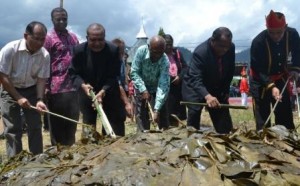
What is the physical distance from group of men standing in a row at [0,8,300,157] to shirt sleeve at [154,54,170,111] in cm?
1

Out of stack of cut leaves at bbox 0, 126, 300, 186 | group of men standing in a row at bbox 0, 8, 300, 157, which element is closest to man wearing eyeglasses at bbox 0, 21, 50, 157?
group of men standing in a row at bbox 0, 8, 300, 157

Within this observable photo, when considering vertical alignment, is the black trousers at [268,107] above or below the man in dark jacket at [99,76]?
below

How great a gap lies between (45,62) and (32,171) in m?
2.76

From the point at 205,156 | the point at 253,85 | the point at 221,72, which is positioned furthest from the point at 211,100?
the point at 205,156

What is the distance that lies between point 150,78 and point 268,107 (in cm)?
165

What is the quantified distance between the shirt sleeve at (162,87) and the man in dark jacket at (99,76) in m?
0.65

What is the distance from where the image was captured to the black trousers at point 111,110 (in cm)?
725

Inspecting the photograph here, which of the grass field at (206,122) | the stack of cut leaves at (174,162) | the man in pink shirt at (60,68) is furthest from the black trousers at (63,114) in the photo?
the stack of cut leaves at (174,162)

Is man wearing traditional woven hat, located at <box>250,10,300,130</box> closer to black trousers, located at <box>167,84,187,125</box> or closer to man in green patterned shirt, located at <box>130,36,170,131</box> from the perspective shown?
man in green patterned shirt, located at <box>130,36,170,131</box>

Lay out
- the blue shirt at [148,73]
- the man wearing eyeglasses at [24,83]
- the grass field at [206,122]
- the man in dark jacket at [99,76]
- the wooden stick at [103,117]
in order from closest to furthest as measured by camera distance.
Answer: the wooden stick at [103,117] < the man wearing eyeglasses at [24,83] < the man in dark jacket at [99,76] < the blue shirt at [148,73] < the grass field at [206,122]

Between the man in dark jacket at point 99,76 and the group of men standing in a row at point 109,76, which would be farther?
the man in dark jacket at point 99,76

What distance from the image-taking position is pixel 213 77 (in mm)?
7109

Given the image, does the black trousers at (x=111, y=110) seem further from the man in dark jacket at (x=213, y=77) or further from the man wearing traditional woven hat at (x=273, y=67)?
the man wearing traditional woven hat at (x=273, y=67)

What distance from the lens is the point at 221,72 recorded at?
713cm
